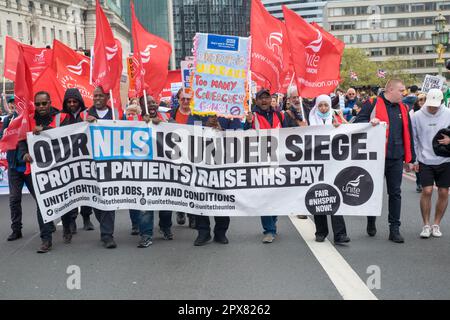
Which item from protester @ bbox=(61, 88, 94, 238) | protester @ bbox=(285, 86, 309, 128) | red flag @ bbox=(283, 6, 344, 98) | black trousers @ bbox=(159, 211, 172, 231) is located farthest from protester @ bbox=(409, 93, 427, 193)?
protester @ bbox=(61, 88, 94, 238)

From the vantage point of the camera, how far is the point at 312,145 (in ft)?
25.0

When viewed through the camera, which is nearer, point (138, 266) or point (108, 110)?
point (138, 266)

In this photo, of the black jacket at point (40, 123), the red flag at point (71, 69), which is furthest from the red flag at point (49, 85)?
the black jacket at point (40, 123)

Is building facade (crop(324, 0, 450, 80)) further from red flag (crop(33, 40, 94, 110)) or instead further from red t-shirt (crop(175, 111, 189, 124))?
red t-shirt (crop(175, 111, 189, 124))

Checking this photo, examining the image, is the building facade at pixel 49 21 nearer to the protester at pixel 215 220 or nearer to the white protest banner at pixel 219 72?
the protester at pixel 215 220

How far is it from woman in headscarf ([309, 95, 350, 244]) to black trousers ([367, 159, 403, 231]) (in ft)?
1.90

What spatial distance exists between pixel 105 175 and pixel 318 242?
8.71 feet

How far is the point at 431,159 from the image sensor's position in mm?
7695

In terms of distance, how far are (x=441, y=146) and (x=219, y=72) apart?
268cm

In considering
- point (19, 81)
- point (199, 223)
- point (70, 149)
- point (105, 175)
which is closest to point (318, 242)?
point (199, 223)

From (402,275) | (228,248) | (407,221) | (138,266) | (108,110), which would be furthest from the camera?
(407,221)

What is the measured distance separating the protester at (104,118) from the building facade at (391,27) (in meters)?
120

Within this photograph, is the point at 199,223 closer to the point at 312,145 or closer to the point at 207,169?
the point at 207,169

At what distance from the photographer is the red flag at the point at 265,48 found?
27.6ft
